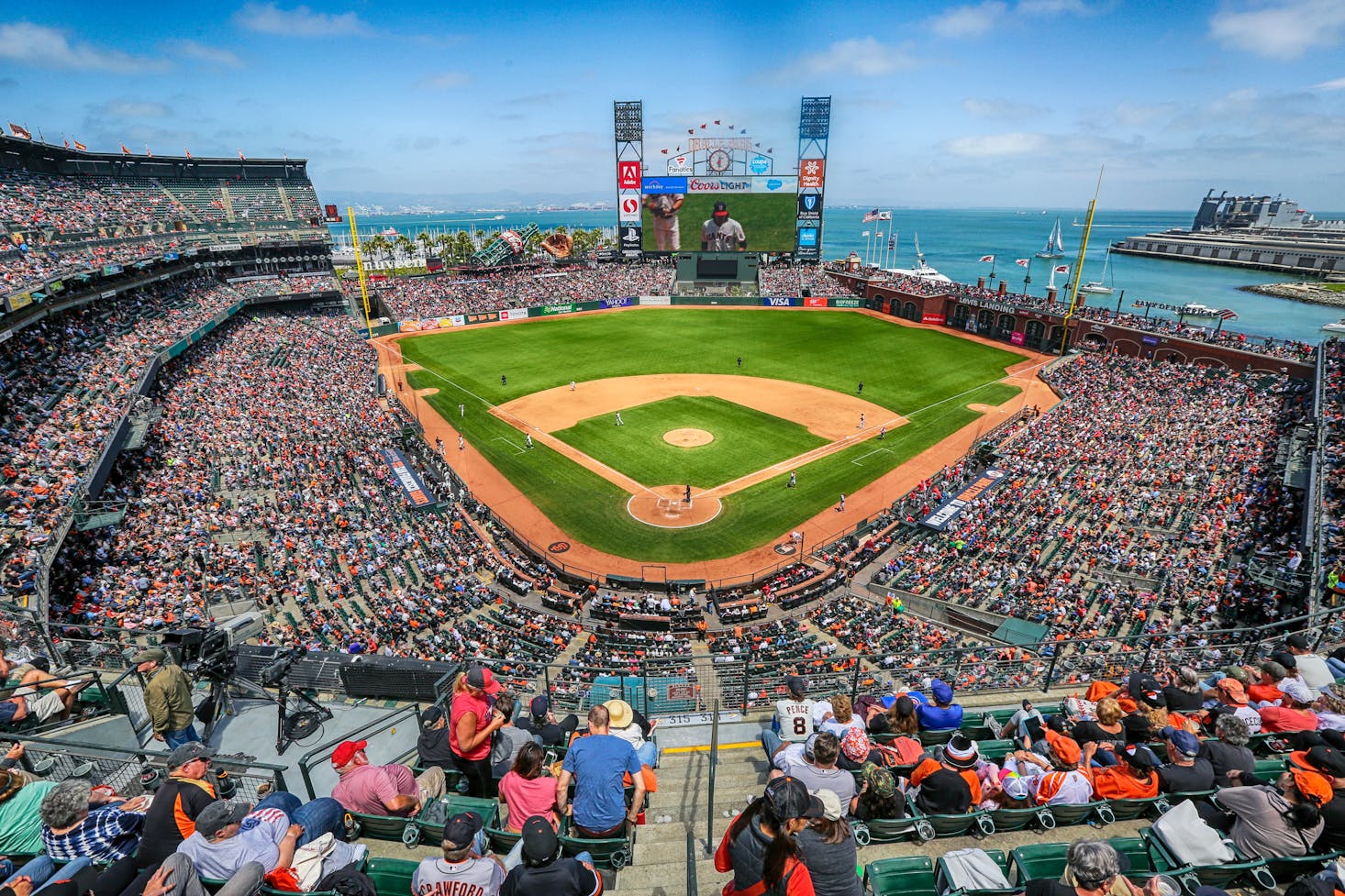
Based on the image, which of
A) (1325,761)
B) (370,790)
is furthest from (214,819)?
(1325,761)

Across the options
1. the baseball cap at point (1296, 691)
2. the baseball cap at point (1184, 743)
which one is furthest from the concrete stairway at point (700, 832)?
the baseball cap at point (1296, 691)

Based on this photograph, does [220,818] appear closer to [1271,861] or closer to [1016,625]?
[1271,861]

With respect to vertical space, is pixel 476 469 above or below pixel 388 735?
below

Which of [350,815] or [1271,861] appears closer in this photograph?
[1271,861]

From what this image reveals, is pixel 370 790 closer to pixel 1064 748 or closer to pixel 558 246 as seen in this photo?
pixel 1064 748

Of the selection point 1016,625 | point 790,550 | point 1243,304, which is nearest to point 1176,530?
point 1016,625

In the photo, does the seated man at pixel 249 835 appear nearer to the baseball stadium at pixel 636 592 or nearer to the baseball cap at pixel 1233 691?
the baseball stadium at pixel 636 592
